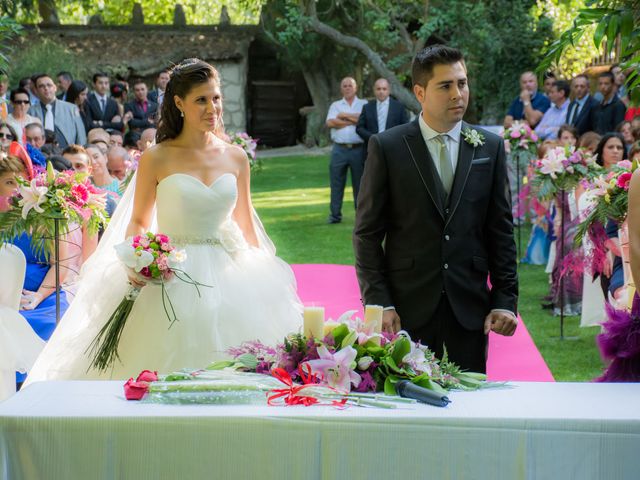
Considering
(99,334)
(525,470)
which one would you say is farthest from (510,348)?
(525,470)

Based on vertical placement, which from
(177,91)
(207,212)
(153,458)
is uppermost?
(177,91)

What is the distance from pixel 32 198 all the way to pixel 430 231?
2.84 metres

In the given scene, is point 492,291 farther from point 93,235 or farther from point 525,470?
point 93,235

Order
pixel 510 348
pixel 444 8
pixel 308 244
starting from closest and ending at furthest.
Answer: pixel 510 348
pixel 308 244
pixel 444 8

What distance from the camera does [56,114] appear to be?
49.7 feet

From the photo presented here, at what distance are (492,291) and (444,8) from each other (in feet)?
56.8

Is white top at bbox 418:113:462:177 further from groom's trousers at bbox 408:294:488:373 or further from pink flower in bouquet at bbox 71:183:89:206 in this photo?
pink flower in bouquet at bbox 71:183:89:206

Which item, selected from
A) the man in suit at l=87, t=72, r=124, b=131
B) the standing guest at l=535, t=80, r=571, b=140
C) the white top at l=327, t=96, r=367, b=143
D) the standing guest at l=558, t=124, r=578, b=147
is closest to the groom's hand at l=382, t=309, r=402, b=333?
the standing guest at l=558, t=124, r=578, b=147

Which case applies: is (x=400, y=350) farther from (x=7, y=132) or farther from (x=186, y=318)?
(x=7, y=132)

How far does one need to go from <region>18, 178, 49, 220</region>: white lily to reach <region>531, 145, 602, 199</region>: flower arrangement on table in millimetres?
4365

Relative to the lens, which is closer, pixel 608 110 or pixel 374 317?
pixel 374 317

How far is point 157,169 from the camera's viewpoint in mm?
5762

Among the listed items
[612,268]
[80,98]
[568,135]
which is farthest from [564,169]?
[80,98]

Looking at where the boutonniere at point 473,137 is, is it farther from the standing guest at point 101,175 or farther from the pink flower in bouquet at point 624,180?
the standing guest at point 101,175
